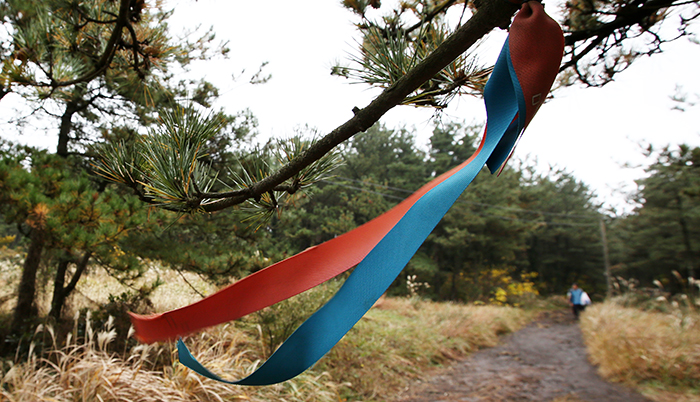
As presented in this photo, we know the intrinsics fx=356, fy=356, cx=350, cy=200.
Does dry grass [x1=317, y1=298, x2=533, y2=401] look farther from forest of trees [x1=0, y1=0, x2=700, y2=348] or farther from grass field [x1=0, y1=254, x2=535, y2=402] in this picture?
forest of trees [x1=0, y1=0, x2=700, y2=348]

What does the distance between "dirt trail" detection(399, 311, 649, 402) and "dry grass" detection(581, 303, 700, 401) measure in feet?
0.76

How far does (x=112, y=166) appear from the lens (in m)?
0.84

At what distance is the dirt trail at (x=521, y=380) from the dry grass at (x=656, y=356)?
0.76 ft

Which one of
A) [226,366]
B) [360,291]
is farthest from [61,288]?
[360,291]

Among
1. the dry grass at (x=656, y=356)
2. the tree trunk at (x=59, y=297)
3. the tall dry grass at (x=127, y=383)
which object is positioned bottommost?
the dry grass at (x=656, y=356)

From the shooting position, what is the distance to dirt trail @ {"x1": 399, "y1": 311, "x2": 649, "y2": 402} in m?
3.84

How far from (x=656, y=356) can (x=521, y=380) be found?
59.4 inches

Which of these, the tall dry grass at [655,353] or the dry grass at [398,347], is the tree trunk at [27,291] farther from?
the tall dry grass at [655,353]

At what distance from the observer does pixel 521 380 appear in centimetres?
460

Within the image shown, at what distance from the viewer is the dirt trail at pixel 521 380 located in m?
3.84

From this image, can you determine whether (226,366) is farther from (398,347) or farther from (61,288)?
(398,347)

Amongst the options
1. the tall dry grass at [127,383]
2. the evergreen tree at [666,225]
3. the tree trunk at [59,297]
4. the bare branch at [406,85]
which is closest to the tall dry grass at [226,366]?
the tall dry grass at [127,383]

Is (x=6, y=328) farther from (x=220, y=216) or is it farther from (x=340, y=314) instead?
(x=340, y=314)

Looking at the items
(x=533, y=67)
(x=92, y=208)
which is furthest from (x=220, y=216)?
(x=533, y=67)
